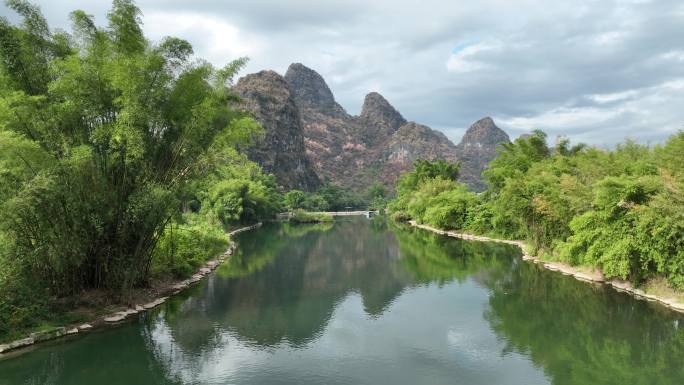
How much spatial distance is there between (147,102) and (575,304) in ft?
51.5

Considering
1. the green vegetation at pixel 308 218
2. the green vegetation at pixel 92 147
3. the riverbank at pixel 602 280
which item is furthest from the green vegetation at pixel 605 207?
the green vegetation at pixel 308 218

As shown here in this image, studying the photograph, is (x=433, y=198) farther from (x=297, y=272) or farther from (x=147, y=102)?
(x=147, y=102)

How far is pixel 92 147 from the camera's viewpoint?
1240 cm

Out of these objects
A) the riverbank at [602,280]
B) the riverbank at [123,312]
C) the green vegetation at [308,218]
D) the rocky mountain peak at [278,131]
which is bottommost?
the green vegetation at [308,218]

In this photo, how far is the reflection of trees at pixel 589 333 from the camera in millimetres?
10578

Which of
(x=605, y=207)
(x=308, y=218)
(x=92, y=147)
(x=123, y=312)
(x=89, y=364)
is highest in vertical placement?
(x=92, y=147)

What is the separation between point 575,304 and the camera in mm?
16188

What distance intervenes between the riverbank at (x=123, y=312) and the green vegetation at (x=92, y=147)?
1.43 feet

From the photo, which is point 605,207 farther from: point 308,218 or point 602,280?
point 308,218

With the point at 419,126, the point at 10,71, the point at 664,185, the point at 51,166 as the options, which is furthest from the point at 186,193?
the point at 419,126

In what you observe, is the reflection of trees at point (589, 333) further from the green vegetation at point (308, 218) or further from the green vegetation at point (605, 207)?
the green vegetation at point (308, 218)

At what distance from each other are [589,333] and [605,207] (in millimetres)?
5766

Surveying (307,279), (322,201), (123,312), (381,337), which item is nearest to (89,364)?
(123,312)

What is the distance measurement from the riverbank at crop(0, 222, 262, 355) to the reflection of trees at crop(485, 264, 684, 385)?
11.3 metres
